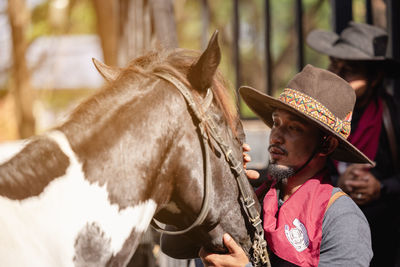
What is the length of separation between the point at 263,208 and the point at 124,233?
0.57 meters

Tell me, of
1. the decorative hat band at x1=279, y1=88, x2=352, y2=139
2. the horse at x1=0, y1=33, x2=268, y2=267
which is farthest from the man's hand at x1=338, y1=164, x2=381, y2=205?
the horse at x1=0, y1=33, x2=268, y2=267

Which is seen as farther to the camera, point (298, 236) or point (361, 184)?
point (361, 184)

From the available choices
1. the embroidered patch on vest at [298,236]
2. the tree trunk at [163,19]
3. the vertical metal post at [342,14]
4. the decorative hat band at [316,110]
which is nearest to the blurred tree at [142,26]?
the tree trunk at [163,19]

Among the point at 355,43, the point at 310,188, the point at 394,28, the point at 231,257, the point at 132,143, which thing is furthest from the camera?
the point at 394,28

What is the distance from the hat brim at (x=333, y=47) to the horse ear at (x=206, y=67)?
147 cm

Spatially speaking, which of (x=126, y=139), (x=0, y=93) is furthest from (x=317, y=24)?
(x=0, y=93)

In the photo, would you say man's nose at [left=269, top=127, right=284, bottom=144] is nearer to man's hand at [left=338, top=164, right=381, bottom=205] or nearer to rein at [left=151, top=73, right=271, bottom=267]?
rein at [left=151, top=73, right=271, bottom=267]

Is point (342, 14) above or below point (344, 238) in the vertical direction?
above

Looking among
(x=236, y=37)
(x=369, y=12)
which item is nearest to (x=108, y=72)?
(x=369, y=12)

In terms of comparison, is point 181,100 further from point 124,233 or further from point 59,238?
point 59,238

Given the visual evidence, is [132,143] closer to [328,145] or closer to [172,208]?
[172,208]

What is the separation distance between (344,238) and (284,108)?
51 cm

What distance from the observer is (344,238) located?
1.59 metres

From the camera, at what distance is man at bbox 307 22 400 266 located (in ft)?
8.48
